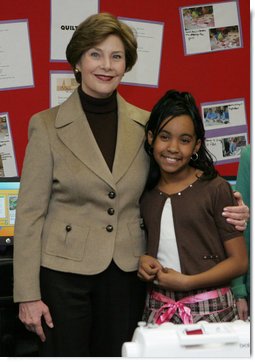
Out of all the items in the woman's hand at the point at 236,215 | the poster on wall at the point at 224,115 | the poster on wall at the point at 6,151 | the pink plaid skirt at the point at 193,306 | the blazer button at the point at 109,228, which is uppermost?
the poster on wall at the point at 224,115

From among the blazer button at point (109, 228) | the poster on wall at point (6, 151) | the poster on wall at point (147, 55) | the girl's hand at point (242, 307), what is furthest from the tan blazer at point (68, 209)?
the poster on wall at point (147, 55)

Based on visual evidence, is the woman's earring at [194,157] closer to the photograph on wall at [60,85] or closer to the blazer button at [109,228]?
the blazer button at [109,228]

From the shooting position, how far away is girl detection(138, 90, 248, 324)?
1.76 meters

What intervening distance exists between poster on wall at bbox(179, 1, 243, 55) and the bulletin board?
0.02 metres

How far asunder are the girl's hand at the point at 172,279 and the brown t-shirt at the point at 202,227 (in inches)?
1.6

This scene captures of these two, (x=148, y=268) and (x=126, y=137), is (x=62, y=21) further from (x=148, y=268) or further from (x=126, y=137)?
(x=148, y=268)

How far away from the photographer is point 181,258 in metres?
1.79

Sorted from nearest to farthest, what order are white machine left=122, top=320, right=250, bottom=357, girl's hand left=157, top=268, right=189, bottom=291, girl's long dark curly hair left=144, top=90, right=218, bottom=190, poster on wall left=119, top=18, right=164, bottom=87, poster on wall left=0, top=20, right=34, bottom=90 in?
1. white machine left=122, top=320, right=250, bottom=357
2. girl's hand left=157, top=268, right=189, bottom=291
3. girl's long dark curly hair left=144, top=90, right=218, bottom=190
4. poster on wall left=0, top=20, right=34, bottom=90
5. poster on wall left=119, top=18, right=164, bottom=87

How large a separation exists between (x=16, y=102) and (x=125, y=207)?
4.36 ft

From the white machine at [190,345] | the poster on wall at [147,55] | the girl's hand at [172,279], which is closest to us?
the white machine at [190,345]

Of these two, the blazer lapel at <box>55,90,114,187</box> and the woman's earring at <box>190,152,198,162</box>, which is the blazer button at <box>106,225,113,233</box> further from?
the woman's earring at <box>190,152,198,162</box>

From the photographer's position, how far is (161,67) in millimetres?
3088

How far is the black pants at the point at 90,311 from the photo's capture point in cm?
178

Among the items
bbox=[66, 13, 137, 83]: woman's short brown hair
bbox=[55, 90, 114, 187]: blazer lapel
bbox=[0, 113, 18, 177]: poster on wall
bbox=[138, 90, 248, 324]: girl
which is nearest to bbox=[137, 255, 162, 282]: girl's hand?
bbox=[138, 90, 248, 324]: girl
